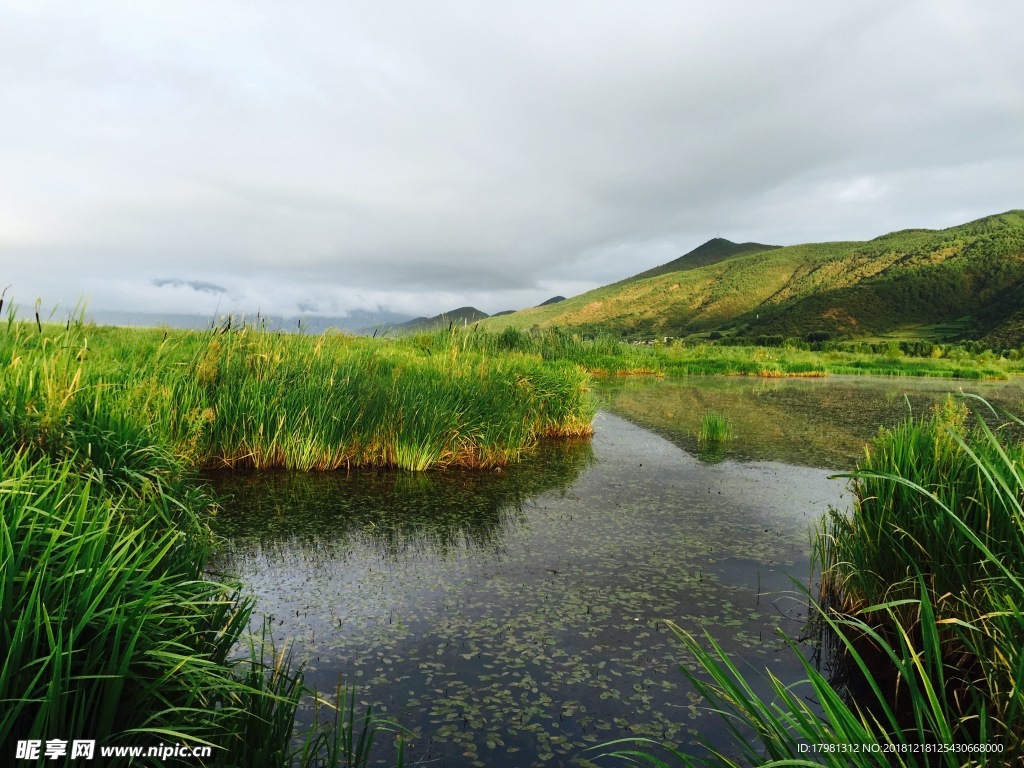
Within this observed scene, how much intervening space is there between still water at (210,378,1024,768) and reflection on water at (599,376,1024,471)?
1646 mm

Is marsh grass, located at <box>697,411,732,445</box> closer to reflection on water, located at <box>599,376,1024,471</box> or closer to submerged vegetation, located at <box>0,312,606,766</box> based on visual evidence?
reflection on water, located at <box>599,376,1024,471</box>

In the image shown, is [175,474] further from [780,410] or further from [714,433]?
[780,410]

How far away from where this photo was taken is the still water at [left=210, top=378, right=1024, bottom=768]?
3.31m

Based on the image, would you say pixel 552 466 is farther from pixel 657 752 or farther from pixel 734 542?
pixel 657 752

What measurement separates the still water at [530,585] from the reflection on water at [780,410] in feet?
5.40

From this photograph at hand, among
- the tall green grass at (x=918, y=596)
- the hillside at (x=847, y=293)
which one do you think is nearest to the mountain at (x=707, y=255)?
the hillside at (x=847, y=293)

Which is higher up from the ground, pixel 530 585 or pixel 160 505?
pixel 160 505

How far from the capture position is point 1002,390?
82.0 feet

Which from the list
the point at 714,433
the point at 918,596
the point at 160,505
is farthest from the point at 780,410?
the point at 160,505

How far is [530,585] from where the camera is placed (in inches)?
198

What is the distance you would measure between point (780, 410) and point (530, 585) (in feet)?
49.8

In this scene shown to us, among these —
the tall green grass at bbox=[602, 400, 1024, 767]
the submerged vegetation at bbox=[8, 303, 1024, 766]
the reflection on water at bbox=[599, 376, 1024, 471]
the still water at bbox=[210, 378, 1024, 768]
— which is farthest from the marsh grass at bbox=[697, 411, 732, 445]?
the tall green grass at bbox=[602, 400, 1024, 767]

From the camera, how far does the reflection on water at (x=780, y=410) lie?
11.6 metres

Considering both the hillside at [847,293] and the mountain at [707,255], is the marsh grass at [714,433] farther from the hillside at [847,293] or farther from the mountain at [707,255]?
the mountain at [707,255]
